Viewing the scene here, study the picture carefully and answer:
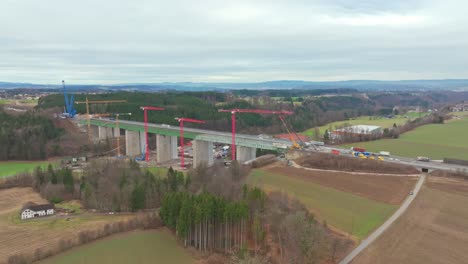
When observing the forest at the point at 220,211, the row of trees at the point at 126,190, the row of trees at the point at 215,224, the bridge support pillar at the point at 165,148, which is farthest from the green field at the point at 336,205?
the bridge support pillar at the point at 165,148

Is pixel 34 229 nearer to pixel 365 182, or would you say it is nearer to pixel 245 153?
pixel 245 153

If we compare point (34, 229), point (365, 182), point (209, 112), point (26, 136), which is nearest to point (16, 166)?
point (26, 136)

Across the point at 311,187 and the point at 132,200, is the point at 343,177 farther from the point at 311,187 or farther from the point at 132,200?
the point at 132,200

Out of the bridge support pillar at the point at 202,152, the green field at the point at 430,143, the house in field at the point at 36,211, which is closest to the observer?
the house in field at the point at 36,211

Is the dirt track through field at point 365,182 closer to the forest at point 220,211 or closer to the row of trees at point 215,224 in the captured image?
the forest at point 220,211

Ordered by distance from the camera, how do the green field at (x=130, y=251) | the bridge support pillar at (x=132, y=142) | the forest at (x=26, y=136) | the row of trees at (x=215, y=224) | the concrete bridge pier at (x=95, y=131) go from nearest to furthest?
the green field at (x=130, y=251), the row of trees at (x=215, y=224), the forest at (x=26, y=136), the bridge support pillar at (x=132, y=142), the concrete bridge pier at (x=95, y=131)

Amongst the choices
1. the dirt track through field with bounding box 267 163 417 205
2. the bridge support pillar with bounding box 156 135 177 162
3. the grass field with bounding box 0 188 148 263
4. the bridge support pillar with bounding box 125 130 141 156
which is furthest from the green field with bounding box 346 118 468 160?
the grass field with bounding box 0 188 148 263

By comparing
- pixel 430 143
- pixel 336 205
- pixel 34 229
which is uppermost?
pixel 430 143
